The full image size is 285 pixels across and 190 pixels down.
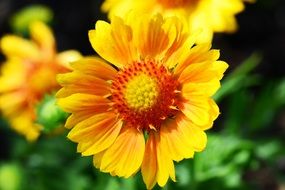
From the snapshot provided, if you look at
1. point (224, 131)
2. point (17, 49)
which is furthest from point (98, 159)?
point (224, 131)

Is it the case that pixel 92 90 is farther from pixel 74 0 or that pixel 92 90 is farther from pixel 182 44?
pixel 74 0

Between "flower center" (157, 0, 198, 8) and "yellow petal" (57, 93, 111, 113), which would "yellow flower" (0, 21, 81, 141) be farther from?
"yellow petal" (57, 93, 111, 113)

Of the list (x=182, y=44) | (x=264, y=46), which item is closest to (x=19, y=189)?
(x=182, y=44)

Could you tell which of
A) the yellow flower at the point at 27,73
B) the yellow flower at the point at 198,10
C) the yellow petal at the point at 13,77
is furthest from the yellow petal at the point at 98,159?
the yellow petal at the point at 13,77

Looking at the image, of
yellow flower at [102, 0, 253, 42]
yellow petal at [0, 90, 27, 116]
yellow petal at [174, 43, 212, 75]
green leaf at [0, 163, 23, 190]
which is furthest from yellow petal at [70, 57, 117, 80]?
green leaf at [0, 163, 23, 190]

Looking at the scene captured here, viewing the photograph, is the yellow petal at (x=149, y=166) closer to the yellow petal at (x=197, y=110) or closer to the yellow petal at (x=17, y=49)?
the yellow petal at (x=197, y=110)

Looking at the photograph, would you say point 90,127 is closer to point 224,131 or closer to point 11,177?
point 11,177

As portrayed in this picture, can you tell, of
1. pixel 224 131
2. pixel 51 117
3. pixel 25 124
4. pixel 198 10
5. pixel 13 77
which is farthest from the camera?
pixel 224 131
